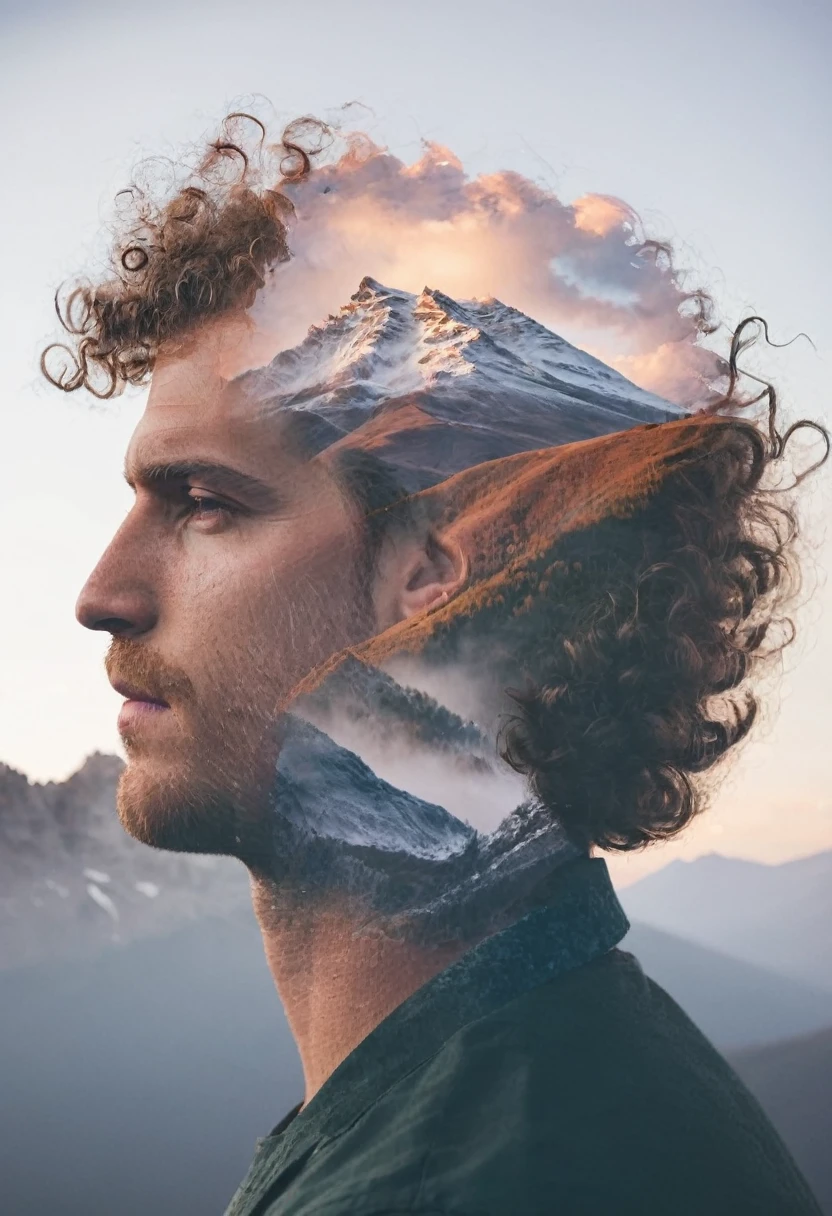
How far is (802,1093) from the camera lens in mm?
1897

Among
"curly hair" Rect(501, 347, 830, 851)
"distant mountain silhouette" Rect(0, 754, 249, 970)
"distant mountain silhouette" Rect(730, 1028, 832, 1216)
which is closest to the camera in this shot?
"curly hair" Rect(501, 347, 830, 851)

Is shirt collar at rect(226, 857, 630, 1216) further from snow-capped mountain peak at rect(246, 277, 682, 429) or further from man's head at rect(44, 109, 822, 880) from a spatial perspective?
snow-capped mountain peak at rect(246, 277, 682, 429)

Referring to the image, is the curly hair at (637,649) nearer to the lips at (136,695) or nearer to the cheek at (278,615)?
the cheek at (278,615)

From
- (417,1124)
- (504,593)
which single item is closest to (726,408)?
(504,593)

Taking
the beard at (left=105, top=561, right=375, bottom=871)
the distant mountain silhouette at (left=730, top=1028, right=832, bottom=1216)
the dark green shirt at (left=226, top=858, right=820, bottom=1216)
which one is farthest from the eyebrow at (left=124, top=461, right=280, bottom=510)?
the distant mountain silhouette at (left=730, top=1028, right=832, bottom=1216)

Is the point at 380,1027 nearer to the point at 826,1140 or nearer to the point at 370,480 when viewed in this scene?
the point at 370,480

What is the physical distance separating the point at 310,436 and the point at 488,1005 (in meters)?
0.54

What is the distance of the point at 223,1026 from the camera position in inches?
103

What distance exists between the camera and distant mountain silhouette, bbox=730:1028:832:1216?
5.76ft

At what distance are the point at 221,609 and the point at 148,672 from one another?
10 cm

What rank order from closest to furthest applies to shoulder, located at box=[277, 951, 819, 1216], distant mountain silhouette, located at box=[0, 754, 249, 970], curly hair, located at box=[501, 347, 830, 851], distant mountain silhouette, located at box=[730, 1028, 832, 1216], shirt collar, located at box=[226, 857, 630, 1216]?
1. shoulder, located at box=[277, 951, 819, 1216]
2. shirt collar, located at box=[226, 857, 630, 1216]
3. curly hair, located at box=[501, 347, 830, 851]
4. distant mountain silhouette, located at box=[730, 1028, 832, 1216]
5. distant mountain silhouette, located at box=[0, 754, 249, 970]

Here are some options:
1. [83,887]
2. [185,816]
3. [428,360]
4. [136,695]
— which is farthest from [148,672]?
[83,887]

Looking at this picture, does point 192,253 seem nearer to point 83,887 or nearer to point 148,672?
point 148,672

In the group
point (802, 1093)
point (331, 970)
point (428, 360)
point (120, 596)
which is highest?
point (428, 360)
